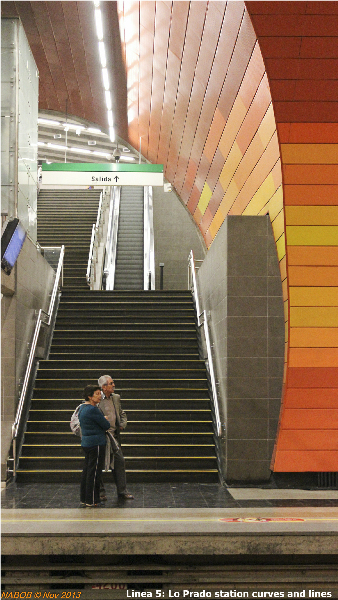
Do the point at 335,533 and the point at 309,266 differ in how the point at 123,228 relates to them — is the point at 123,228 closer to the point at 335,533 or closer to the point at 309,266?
the point at 309,266

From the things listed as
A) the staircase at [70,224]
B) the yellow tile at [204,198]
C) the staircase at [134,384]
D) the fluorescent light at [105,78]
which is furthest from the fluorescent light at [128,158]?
the staircase at [134,384]

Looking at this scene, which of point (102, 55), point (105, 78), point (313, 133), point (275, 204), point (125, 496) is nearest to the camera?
point (125, 496)

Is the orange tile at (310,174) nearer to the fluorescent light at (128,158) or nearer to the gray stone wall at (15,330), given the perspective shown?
the gray stone wall at (15,330)

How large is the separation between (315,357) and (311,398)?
46 centimetres

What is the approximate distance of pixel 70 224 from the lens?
15781 mm

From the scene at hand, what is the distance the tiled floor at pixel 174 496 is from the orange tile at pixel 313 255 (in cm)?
249

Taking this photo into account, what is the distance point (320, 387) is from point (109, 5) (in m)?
6.87

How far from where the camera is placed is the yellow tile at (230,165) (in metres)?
8.69

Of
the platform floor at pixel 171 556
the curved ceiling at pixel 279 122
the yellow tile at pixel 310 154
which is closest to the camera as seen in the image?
the platform floor at pixel 171 556

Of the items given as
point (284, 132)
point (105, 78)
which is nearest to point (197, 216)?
point (105, 78)

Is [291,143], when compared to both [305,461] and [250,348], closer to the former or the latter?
[250,348]

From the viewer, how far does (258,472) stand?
704 centimetres

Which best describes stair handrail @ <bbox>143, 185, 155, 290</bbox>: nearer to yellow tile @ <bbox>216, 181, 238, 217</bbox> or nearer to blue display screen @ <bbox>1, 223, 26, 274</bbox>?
yellow tile @ <bbox>216, 181, 238, 217</bbox>

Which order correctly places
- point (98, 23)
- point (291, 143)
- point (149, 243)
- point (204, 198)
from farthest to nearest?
point (149, 243) → point (204, 198) → point (98, 23) → point (291, 143)
